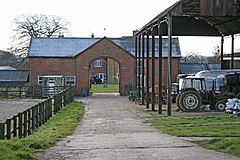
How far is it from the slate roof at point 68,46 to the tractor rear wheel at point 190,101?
31980 mm

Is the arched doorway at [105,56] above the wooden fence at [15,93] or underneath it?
above

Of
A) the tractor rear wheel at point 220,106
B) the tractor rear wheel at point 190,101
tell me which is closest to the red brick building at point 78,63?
the tractor rear wheel at point 190,101

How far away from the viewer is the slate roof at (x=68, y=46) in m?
64.5

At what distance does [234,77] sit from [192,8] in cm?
503

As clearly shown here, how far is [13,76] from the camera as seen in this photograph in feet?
213

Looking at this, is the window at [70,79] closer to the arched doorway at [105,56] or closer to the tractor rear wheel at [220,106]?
the arched doorway at [105,56]

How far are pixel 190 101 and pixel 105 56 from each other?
106 feet

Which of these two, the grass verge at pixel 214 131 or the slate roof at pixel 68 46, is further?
the slate roof at pixel 68 46

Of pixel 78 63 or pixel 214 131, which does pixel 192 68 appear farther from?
pixel 214 131

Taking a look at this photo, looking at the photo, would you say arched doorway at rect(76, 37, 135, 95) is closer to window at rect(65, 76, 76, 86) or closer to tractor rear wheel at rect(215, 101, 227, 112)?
window at rect(65, 76, 76, 86)

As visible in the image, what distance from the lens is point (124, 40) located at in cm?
6850

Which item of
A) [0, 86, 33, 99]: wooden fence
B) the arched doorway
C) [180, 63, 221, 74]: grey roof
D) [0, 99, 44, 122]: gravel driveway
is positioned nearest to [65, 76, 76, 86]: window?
the arched doorway

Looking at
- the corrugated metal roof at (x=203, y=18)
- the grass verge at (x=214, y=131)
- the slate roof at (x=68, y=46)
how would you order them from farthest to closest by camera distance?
the slate roof at (x=68, y=46) < the corrugated metal roof at (x=203, y=18) < the grass verge at (x=214, y=131)

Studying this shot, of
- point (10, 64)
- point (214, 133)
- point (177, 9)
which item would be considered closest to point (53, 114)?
point (177, 9)
